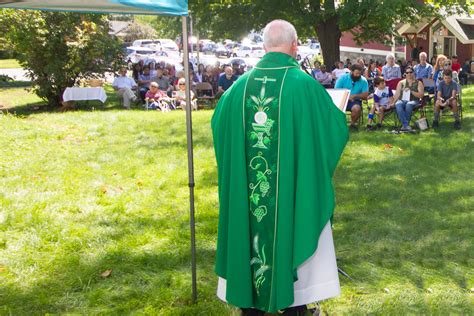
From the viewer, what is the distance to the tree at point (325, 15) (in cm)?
2183

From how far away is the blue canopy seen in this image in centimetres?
404

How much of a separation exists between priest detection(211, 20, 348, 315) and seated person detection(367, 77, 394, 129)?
9.44 metres

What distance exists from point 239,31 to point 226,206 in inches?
854

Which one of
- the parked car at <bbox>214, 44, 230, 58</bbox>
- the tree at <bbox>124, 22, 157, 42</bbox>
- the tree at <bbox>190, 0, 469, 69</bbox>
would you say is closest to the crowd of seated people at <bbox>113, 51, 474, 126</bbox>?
the tree at <bbox>190, 0, 469, 69</bbox>

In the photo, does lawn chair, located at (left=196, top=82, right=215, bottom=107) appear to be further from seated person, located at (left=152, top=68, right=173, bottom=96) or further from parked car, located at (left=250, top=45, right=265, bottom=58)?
parked car, located at (left=250, top=45, right=265, bottom=58)

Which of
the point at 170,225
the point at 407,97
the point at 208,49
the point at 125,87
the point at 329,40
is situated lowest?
the point at 170,225

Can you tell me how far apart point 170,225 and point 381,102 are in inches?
324

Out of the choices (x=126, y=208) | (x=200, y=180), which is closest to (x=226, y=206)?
(x=126, y=208)

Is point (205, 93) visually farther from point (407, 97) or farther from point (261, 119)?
point (261, 119)

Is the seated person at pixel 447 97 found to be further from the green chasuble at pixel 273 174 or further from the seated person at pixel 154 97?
the green chasuble at pixel 273 174

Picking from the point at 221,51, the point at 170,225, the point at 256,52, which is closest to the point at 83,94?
the point at 170,225

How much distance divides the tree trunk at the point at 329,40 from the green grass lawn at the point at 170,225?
1297 cm

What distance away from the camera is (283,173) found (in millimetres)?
3877

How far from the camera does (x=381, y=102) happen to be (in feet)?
44.1
